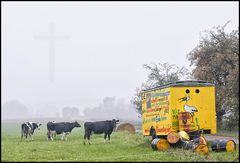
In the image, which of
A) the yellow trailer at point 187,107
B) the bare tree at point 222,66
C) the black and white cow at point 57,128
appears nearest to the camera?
the yellow trailer at point 187,107

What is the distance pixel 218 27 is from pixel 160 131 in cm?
2147

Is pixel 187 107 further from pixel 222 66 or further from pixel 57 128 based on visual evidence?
pixel 222 66

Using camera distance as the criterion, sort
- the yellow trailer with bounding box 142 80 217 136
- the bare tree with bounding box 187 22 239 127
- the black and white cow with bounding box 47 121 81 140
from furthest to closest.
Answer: the bare tree with bounding box 187 22 239 127 → the black and white cow with bounding box 47 121 81 140 → the yellow trailer with bounding box 142 80 217 136

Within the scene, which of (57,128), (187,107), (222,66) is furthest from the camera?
(222,66)

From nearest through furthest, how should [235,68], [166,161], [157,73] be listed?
[166,161]
[235,68]
[157,73]

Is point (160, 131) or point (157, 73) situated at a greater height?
point (157, 73)

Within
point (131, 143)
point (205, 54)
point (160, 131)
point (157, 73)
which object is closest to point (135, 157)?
point (160, 131)

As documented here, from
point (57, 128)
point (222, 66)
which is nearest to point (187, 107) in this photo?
point (57, 128)

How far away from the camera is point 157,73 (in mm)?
53000

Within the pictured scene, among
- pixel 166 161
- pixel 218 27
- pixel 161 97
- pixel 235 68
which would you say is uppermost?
pixel 218 27

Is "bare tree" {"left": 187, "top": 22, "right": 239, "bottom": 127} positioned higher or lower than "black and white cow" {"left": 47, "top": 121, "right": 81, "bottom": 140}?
higher

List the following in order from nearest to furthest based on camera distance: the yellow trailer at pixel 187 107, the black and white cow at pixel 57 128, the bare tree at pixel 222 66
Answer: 1. the yellow trailer at pixel 187 107
2. the black and white cow at pixel 57 128
3. the bare tree at pixel 222 66

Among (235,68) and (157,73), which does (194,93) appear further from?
(157,73)

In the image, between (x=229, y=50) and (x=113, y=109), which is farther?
(x=113, y=109)
